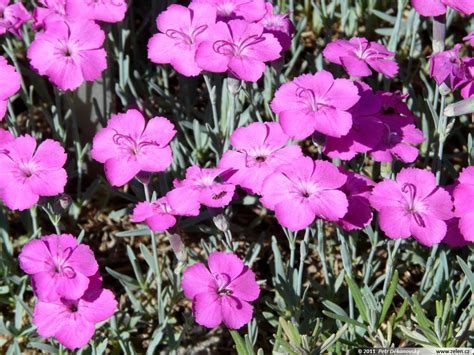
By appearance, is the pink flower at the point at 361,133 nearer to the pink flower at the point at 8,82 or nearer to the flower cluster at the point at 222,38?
the flower cluster at the point at 222,38

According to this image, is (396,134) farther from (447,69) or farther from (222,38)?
(222,38)

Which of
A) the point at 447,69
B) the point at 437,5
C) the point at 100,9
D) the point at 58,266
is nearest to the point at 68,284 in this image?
the point at 58,266

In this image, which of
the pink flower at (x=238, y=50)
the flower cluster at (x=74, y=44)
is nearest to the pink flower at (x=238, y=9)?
the pink flower at (x=238, y=50)

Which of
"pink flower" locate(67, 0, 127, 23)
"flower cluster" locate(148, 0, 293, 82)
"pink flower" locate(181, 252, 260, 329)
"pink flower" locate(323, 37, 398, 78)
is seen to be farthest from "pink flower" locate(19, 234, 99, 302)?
"pink flower" locate(323, 37, 398, 78)

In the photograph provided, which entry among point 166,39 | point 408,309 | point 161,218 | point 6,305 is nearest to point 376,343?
A: point 408,309

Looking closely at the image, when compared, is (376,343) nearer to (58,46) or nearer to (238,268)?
(238,268)

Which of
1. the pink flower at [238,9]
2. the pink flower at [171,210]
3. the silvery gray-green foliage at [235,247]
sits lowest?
the silvery gray-green foliage at [235,247]
